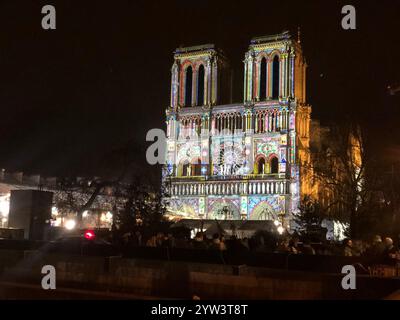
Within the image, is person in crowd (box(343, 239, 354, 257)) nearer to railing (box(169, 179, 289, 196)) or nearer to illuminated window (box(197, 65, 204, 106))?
railing (box(169, 179, 289, 196))

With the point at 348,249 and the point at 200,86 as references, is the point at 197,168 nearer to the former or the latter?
the point at 200,86

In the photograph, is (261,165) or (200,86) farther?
(200,86)

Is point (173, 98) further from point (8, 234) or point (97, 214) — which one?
point (8, 234)

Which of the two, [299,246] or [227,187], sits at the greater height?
[227,187]

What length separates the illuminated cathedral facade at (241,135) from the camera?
6931 centimetres

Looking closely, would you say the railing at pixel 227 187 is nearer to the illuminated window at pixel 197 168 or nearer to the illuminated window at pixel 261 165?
the illuminated window at pixel 197 168

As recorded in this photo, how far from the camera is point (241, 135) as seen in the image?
73.3 m

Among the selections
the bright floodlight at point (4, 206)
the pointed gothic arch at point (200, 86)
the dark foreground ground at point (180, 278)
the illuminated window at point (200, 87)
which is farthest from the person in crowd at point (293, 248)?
the illuminated window at point (200, 87)

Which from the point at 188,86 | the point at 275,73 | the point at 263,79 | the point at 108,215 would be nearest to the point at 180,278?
the point at 108,215

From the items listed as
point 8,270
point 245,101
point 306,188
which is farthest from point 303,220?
point 8,270

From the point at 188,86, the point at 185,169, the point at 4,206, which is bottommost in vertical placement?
the point at 4,206

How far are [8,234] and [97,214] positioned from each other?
32.6 metres

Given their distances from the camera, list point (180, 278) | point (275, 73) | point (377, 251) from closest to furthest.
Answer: point (377, 251) < point (180, 278) < point (275, 73)

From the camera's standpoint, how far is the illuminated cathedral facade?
6931 centimetres
